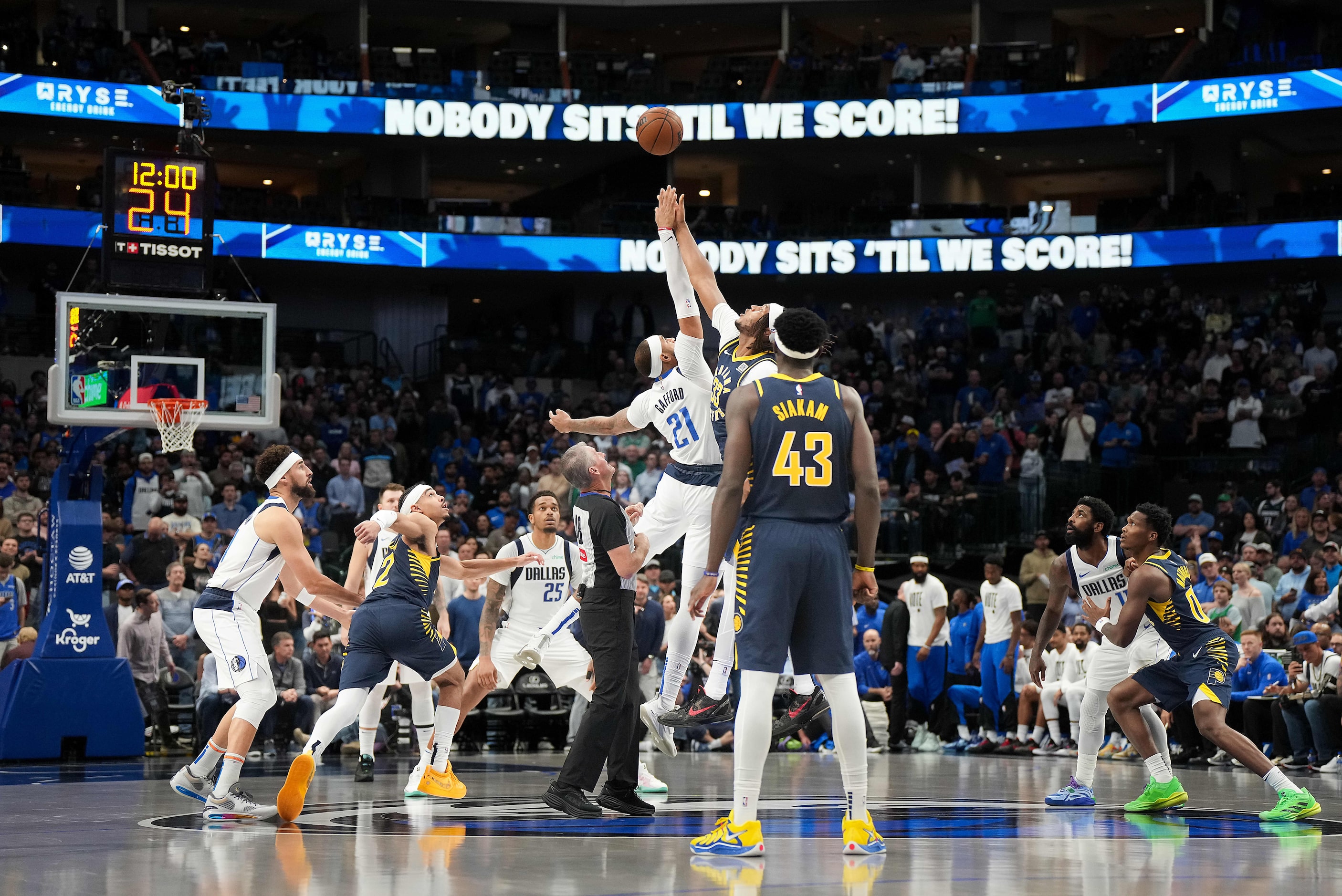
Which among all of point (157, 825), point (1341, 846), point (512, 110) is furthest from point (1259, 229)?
point (157, 825)

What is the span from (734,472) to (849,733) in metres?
1.44

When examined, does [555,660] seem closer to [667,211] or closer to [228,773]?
[228,773]

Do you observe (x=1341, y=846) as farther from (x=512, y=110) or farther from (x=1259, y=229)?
(x=512, y=110)

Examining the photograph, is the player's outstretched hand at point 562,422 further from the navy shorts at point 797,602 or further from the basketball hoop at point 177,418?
the basketball hoop at point 177,418

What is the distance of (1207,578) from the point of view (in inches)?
674

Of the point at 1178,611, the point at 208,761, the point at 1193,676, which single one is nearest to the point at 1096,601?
the point at 1178,611

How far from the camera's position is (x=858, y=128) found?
32.9m

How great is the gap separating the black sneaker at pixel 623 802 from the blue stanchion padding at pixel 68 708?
7130mm

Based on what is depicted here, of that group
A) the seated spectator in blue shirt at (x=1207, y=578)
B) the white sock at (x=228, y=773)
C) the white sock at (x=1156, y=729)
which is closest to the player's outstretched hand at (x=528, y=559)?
the white sock at (x=228, y=773)

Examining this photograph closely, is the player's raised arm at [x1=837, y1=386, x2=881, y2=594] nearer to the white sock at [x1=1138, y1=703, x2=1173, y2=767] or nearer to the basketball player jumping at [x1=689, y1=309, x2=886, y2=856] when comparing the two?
the basketball player jumping at [x1=689, y1=309, x2=886, y2=856]

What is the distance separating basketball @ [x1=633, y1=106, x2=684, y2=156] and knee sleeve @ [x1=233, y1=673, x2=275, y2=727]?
176 inches

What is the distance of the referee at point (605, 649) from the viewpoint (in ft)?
30.2

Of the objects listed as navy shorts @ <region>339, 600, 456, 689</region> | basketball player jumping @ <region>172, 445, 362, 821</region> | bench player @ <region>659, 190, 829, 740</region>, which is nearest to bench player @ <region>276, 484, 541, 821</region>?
navy shorts @ <region>339, 600, 456, 689</region>

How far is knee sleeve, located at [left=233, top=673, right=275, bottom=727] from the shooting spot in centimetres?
958
